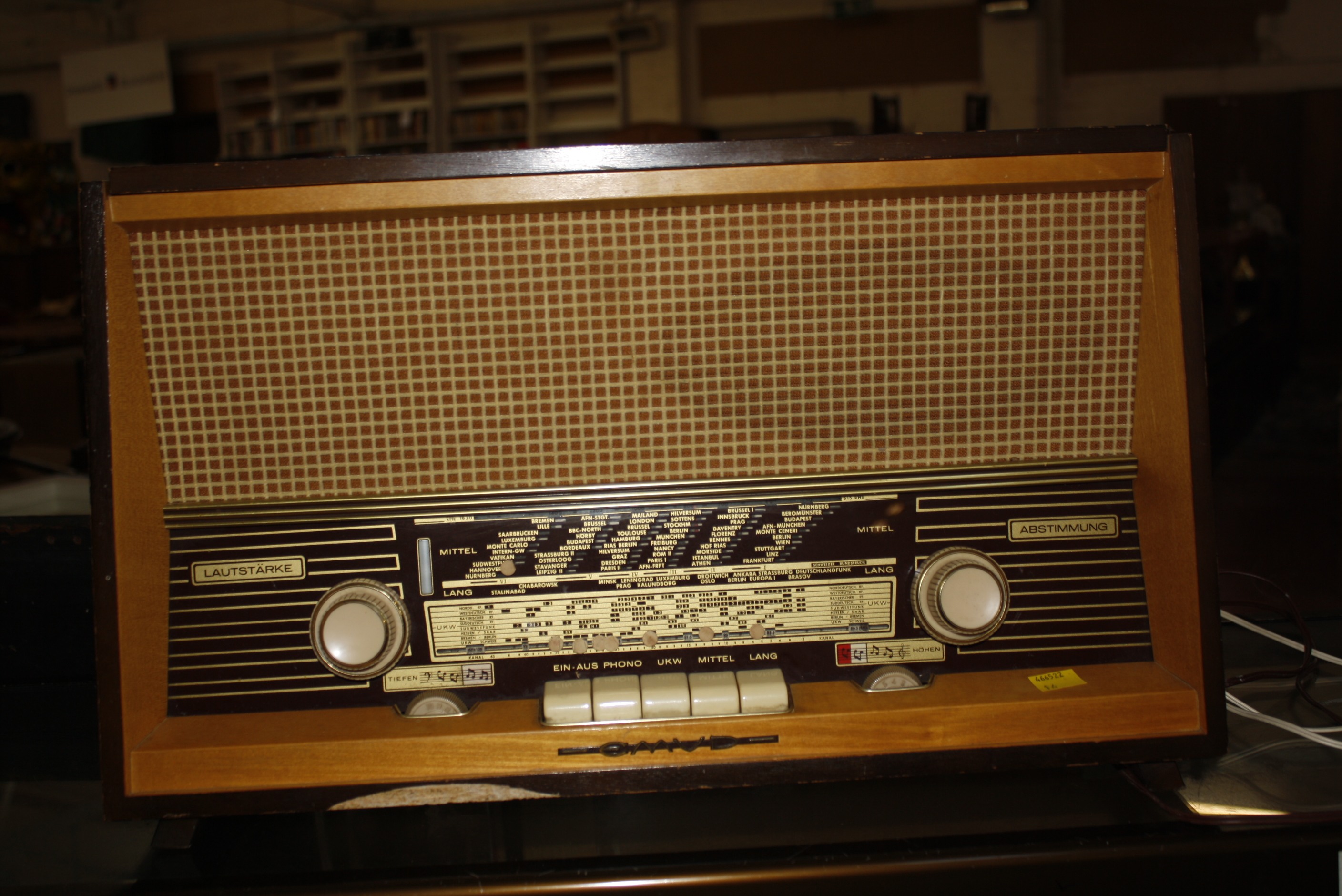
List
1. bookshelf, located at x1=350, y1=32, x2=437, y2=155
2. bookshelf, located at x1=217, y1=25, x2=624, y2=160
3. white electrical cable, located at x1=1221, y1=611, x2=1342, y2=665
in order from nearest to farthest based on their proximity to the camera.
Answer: white electrical cable, located at x1=1221, y1=611, x2=1342, y2=665, bookshelf, located at x1=217, y1=25, x2=624, y2=160, bookshelf, located at x1=350, y1=32, x2=437, y2=155

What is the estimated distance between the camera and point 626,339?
2.13 feet

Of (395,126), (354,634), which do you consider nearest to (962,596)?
(354,634)

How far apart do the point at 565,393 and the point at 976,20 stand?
5.83 metres

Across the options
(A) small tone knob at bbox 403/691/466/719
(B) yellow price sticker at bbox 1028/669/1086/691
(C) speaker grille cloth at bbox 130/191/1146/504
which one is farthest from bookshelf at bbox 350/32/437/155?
(B) yellow price sticker at bbox 1028/669/1086/691

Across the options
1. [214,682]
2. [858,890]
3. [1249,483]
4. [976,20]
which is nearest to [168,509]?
[214,682]

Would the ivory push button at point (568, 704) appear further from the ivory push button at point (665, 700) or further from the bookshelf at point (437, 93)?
the bookshelf at point (437, 93)

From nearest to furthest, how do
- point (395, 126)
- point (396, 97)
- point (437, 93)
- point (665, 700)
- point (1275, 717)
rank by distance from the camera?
point (665, 700) < point (1275, 717) < point (437, 93) < point (395, 126) < point (396, 97)

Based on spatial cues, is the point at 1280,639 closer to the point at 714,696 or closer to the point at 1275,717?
the point at 1275,717

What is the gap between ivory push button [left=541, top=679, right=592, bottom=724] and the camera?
0.61 m

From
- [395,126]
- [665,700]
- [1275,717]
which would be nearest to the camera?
[665,700]

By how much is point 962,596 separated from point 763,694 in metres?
0.16

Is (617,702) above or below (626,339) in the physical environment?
below

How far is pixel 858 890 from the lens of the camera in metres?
0.53

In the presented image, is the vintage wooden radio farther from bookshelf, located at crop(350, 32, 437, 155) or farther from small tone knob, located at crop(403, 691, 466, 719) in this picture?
bookshelf, located at crop(350, 32, 437, 155)
